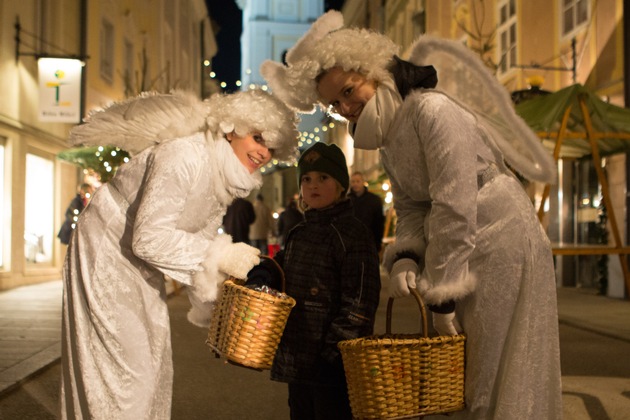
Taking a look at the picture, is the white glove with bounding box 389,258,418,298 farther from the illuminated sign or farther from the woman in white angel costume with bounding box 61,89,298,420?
the illuminated sign

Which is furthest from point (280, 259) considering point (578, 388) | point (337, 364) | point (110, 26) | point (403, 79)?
point (110, 26)

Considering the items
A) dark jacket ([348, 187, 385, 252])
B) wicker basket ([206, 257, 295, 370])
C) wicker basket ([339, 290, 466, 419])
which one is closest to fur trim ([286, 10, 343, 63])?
wicker basket ([206, 257, 295, 370])

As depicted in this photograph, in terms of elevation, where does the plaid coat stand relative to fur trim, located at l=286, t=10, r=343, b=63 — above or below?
below

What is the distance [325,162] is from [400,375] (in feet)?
5.05

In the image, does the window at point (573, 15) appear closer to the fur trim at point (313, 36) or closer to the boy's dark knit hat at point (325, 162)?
the boy's dark knit hat at point (325, 162)

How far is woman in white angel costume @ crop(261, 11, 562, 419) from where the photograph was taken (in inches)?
94.6

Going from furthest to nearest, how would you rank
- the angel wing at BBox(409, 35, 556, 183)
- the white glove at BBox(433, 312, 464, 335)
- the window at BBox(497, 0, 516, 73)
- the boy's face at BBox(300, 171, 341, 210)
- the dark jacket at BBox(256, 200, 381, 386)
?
the window at BBox(497, 0, 516, 73)
the boy's face at BBox(300, 171, 341, 210)
the dark jacket at BBox(256, 200, 381, 386)
the angel wing at BBox(409, 35, 556, 183)
the white glove at BBox(433, 312, 464, 335)

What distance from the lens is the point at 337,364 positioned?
10.7ft

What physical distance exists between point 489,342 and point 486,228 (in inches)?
15.4

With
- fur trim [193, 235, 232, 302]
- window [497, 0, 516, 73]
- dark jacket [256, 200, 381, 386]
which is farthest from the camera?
window [497, 0, 516, 73]

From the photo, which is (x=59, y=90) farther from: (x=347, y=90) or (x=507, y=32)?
(x=347, y=90)

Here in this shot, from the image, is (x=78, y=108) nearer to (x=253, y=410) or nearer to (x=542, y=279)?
(x=253, y=410)

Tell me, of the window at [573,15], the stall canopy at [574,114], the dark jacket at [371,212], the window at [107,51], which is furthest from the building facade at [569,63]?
the window at [107,51]

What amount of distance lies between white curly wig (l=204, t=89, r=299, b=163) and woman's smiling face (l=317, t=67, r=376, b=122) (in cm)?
23
